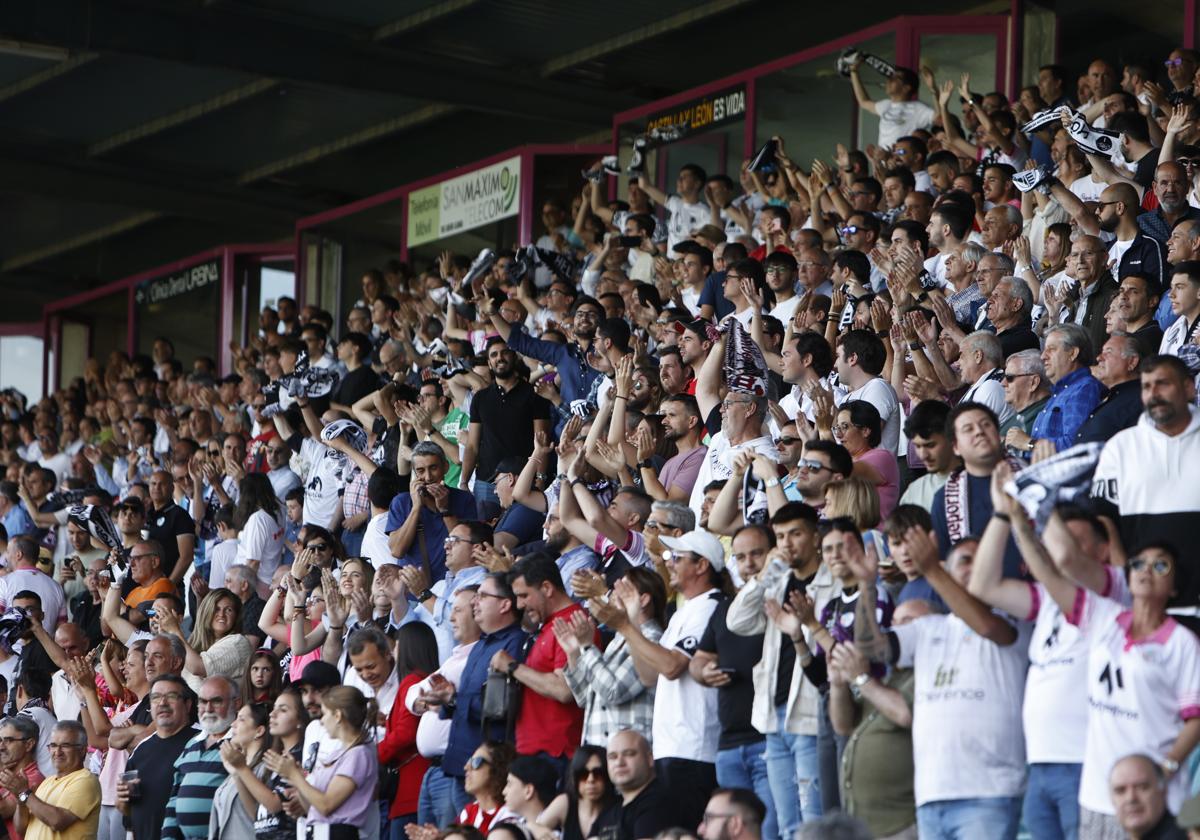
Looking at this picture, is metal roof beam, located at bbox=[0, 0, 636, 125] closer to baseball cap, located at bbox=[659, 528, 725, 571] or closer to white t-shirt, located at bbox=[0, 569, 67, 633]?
white t-shirt, located at bbox=[0, 569, 67, 633]

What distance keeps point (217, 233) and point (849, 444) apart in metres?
20.7

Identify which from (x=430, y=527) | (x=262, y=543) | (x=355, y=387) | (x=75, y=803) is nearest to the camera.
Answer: (x=75, y=803)

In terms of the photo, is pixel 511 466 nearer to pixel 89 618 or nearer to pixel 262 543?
pixel 262 543

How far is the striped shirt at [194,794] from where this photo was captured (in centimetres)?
982

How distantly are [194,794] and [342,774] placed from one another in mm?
1214

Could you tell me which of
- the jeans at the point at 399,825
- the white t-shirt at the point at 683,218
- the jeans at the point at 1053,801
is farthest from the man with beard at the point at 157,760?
the white t-shirt at the point at 683,218

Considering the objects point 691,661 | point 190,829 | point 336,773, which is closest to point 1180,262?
point 691,661

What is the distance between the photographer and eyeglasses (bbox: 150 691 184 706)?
10.4m

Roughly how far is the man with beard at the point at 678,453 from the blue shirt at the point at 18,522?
309 inches

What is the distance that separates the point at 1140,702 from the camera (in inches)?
242

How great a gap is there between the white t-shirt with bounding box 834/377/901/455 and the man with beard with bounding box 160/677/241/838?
3.56 meters

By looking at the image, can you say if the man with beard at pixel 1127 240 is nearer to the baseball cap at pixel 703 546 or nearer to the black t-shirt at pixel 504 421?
the baseball cap at pixel 703 546

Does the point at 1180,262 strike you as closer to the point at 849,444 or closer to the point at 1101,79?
the point at 849,444

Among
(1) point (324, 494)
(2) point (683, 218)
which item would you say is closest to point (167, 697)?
(1) point (324, 494)
